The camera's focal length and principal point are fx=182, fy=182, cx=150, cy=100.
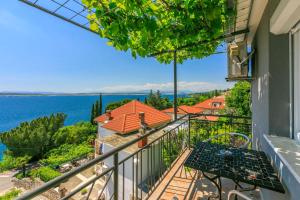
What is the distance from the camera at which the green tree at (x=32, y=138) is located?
19281 millimetres

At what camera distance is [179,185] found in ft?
Answer: 9.36

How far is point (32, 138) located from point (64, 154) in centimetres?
415

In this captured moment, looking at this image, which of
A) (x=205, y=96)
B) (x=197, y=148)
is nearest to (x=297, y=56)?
(x=197, y=148)

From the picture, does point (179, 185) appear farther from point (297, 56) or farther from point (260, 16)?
point (260, 16)

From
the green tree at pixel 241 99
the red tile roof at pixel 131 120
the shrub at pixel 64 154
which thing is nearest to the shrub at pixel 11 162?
the shrub at pixel 64 154

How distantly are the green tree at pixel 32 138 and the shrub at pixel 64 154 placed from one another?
1.83 m

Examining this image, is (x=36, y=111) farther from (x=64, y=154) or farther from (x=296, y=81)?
(x=296, y=81)

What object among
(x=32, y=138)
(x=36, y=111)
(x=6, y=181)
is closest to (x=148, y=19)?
(x=6, y=181)

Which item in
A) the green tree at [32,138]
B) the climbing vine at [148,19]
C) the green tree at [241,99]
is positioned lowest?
the green tree at [32,138]

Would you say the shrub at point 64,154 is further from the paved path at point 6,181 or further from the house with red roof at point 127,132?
the house with red roof at point 127,132

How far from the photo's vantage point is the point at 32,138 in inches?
797

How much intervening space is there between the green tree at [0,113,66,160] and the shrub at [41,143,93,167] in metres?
1.83

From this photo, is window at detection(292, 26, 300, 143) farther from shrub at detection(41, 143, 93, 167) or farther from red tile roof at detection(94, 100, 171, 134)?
shrub at detection(41, 143, 93, 167)

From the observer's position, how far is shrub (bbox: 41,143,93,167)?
17906mm
